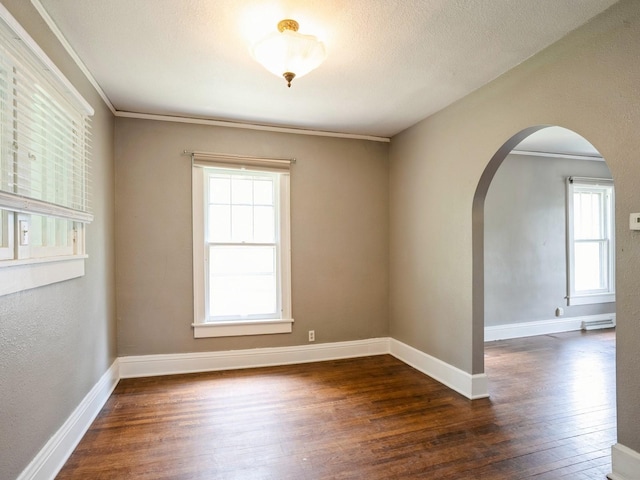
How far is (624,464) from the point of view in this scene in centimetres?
185

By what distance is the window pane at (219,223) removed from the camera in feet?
11.9

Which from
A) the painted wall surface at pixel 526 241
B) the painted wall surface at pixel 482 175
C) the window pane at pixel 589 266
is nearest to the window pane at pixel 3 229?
the painted wall surface at pixel 482 175

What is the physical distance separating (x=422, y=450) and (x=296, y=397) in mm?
1136

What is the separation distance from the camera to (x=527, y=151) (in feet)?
15.9

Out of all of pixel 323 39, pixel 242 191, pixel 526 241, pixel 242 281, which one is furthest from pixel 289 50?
pixel 526 241

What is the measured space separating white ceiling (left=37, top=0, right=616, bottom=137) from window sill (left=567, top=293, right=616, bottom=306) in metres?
3.79

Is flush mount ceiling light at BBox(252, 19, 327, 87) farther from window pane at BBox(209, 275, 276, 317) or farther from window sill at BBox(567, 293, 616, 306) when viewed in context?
window sill at BBox(567, 293, 616, 306)

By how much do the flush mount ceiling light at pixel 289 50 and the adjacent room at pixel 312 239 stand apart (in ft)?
0.04

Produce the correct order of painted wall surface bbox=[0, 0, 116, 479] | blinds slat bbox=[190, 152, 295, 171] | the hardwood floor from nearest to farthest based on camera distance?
painted wall surface bbox=[0, 0, 116, 479]
the hardwood floor
blinds slat bbox=[190, 152, 295, 171]

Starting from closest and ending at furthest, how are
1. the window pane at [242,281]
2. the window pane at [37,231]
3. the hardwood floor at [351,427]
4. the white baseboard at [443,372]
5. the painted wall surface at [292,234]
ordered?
the window pane at [37,231]
the hardwood floor at [351,427]
the white baseboard at [443,372]
the painted wall surface at [292,234]
the window pane at [242,281]

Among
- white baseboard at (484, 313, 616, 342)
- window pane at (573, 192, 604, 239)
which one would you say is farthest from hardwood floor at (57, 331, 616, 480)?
window pane at (573, 192, 604, 239)

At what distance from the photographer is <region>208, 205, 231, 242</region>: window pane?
3.63 meters

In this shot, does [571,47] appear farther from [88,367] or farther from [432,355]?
[88,367]

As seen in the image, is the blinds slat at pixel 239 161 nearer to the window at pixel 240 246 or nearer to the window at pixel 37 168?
the window at pixel 240 246
